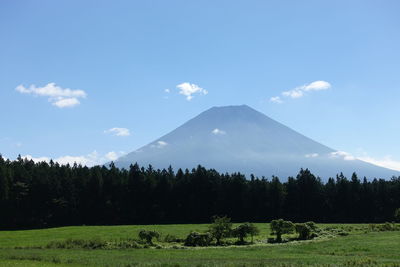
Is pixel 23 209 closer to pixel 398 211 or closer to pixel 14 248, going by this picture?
pixel 14 248

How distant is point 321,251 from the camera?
140ft

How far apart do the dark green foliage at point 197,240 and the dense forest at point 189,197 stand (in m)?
38.0

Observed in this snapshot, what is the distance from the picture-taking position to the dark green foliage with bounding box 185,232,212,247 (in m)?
53.4

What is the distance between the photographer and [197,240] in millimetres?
53500

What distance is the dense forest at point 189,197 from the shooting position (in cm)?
9119

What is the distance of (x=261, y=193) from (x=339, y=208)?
1888cm

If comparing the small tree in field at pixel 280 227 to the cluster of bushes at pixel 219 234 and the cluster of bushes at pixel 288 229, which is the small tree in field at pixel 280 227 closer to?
the cluster of bushes at pixel 288 229

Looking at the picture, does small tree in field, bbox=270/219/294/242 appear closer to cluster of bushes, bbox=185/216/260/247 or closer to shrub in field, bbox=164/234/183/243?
cluster of bushes, bbox=185/216/260/247

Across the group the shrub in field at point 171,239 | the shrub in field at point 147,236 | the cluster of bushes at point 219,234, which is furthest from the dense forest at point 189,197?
the shrub in field at point 147,236

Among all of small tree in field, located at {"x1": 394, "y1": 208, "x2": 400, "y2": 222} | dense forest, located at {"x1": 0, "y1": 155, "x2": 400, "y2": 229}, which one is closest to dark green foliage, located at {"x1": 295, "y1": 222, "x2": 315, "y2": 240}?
small tree in field, located at {"x1": 394, "y1": 208, "x2": 400, "y2": 222}

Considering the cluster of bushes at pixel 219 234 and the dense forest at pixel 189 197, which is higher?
the dense forest at pixel 189 197

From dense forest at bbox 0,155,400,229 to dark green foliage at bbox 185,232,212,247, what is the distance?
38038 mm

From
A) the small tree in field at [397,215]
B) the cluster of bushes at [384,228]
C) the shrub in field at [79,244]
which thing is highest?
the small tree in field at [397,215]

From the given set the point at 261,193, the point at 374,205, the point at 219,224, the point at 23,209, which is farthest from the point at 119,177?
the point at 374,205
